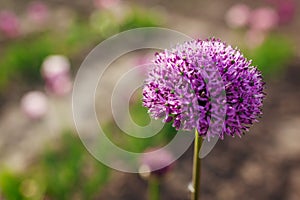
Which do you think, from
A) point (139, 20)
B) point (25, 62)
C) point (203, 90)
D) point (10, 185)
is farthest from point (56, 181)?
point (139, 20)

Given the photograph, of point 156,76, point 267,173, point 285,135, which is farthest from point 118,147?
point 156,76

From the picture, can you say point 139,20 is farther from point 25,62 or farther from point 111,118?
point 111,118

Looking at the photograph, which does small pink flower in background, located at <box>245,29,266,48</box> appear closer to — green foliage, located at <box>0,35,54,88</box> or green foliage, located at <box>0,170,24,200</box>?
green foliage, located at <box>0,35,54,88</box>

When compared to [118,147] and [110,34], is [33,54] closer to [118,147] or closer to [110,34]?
[110,34]

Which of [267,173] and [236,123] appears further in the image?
[267,173]

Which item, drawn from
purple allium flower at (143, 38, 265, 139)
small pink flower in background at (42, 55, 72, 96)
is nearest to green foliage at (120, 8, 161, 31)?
Answer: small pink flower in background at (42, 55, 72, 96)

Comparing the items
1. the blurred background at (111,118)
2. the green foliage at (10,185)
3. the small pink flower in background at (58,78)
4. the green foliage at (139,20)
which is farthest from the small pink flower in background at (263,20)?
the green foliage at (10,185)
